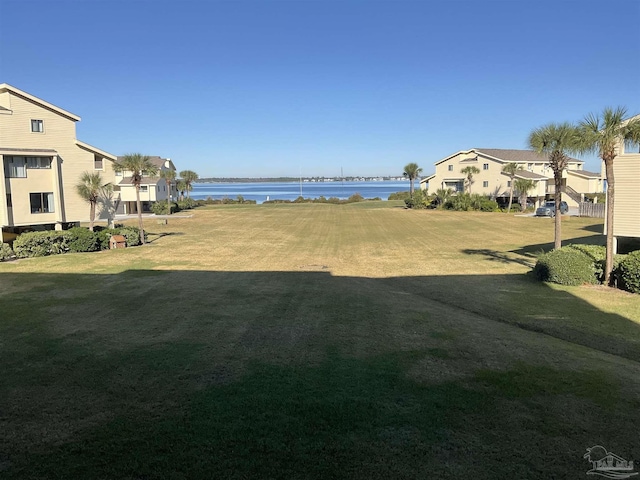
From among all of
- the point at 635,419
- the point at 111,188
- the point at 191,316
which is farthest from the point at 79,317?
the point at 111,188

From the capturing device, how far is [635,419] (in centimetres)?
632

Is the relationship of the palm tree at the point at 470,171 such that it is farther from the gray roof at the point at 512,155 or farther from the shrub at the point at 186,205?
the shrub at the point at 186,205

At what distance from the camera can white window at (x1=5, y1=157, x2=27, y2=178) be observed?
27.7m

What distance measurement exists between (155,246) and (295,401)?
2639cm

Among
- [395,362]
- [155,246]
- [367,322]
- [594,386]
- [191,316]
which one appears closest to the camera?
[594,386]

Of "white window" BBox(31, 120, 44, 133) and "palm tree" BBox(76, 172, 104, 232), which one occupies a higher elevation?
"white window" BBox(31, 120, 44, 133)

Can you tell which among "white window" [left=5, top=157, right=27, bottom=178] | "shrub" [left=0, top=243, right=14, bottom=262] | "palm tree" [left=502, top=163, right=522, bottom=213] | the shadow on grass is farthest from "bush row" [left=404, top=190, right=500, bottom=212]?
"shrub" [left=0, top=243, right=14, bottom=262]

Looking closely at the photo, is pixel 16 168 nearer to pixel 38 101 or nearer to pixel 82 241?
pixel 38 101

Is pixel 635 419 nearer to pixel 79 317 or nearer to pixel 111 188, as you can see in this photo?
pixel 79 317

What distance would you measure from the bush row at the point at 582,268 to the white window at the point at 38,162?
29.8 m

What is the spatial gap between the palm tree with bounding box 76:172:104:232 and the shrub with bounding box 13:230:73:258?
343 cm

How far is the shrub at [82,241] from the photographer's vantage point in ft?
90.2

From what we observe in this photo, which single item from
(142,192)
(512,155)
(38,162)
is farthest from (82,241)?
(512,155)

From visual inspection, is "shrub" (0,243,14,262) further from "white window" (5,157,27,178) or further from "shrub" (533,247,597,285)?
"shrub" (533,247,597,285)
